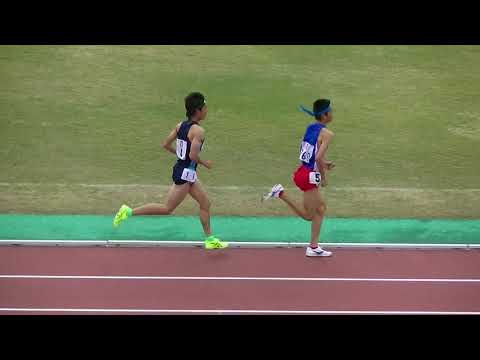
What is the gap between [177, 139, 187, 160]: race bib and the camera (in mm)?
11312

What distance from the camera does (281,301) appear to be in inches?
392

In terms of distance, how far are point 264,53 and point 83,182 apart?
7330 mm

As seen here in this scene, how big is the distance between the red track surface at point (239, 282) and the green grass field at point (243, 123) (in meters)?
2.23

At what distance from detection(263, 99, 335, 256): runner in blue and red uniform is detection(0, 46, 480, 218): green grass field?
7.44 feet

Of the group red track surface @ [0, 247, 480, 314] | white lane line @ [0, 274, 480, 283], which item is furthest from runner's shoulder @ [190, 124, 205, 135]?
white lane line @ [0, 274, 480, 283]

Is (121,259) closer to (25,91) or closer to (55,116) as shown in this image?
(55,116)

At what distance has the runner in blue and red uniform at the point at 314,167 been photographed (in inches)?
439

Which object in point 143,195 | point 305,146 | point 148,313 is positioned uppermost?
point 305,146

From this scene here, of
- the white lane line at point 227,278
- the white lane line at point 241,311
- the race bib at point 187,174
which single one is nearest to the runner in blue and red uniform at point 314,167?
the white lane line at point 227,278

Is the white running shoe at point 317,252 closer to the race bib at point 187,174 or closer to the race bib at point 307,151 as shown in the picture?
the race bib at point 307,151

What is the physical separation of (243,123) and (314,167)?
693 centimetres

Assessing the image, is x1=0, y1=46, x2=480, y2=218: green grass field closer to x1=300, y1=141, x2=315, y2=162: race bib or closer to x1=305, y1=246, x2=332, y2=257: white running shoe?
x1=305, y1=246, x2=332, y2=257: white running shoe

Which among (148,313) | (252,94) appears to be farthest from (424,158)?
(148,313)

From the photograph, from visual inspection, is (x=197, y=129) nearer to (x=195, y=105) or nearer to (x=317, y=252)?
(x=195, y=105)
